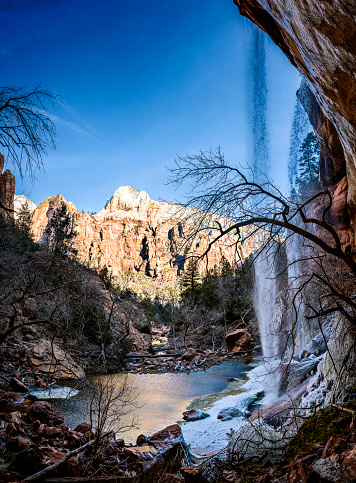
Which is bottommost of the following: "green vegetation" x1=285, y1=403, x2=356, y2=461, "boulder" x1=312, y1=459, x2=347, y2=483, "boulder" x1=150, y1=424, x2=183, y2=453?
"boulder" x1=150, y1=424, x2=183, y2=453

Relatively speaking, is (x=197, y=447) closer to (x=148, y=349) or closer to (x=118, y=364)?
(x=118, y=364)

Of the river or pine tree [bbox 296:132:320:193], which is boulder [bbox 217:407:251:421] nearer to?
the river

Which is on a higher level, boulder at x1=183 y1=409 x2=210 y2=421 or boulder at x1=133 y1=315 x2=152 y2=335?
boulder at x1=133 y1=315 x2=152 y2=335

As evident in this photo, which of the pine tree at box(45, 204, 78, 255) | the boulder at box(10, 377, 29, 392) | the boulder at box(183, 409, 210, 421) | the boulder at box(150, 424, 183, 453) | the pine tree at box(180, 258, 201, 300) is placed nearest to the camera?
the boulder at box(150, 424, 183, 453)

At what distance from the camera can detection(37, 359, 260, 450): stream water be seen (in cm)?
771

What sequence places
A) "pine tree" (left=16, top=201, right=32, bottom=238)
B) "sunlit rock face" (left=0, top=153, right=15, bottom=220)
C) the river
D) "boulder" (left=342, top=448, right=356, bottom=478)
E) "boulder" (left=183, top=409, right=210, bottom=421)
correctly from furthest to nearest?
"boulder" (left=183, top=409, right=210, bottom=421) → the river → "pine tree" (left=16, top=201, right=32, bottom=238) → "sunlit rock face" (left=0, top=153, right=15, bottom=220) → "boulder" (left=342, top=448, right=356, bottom=478)

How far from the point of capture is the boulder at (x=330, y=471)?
7.97 ft

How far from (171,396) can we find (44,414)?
5767 millimetres

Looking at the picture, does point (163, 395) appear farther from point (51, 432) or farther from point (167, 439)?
point (51, 432)

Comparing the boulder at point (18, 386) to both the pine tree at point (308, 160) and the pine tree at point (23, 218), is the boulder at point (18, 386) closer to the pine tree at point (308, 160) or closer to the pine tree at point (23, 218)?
the pine tree at point (23, 218)

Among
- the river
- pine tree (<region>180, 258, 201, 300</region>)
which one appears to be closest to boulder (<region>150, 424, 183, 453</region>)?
the river

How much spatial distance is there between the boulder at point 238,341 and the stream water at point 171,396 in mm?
3551

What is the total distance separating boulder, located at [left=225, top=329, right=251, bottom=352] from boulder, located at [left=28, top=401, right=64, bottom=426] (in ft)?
50.6

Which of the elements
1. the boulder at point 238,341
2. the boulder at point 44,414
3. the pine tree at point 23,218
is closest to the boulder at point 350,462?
the pine tree at point 23,218
